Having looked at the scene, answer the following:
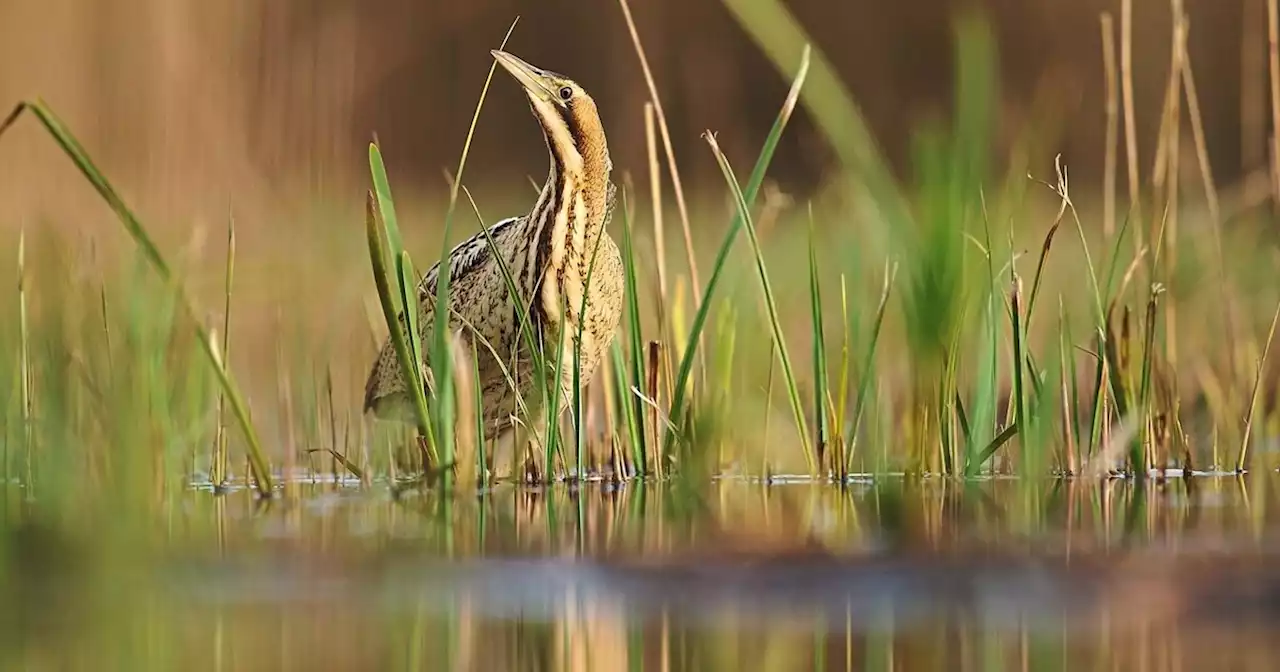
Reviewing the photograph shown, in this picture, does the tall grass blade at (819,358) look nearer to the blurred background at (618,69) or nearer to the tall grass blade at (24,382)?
the tall grass blade at (24,382)

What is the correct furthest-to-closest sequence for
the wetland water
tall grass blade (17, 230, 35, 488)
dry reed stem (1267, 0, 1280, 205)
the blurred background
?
the blurred background, dry reed stem (1267, 0, 1280, 205), tall grass blade (17, 230, 35, 488), the wetland water

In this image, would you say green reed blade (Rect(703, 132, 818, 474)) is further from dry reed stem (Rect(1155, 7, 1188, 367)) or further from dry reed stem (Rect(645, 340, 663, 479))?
dry reed stem (Rect(1155, 7, 1188, 367))

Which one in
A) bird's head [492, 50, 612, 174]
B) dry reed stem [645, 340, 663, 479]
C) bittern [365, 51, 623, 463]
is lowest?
dry reed stem [645, 340, 663, 479]

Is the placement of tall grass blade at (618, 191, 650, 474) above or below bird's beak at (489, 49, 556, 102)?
below

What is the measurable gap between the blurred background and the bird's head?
3.69m

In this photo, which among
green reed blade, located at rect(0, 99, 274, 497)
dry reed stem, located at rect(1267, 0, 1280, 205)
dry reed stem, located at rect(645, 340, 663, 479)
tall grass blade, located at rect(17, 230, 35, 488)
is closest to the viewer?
green reed blade, located at rect(0, 99, 274, 497)

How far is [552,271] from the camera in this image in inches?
116

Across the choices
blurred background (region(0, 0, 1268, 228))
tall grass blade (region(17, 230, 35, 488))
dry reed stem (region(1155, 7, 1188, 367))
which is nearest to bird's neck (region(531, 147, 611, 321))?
tall grass blade (region(17, 230, 35, 488))

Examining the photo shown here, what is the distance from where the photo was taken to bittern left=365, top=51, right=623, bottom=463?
2.94 m

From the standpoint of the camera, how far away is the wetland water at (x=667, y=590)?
147cm

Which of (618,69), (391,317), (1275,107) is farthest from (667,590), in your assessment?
(618,69)

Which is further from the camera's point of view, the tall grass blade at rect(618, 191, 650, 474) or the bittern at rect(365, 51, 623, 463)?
the bittern at rect(365, 51, 623, 463)

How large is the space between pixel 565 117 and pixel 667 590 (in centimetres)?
142

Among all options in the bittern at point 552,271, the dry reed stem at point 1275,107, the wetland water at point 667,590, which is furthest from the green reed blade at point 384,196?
the dry reed stem at point 1275,107
